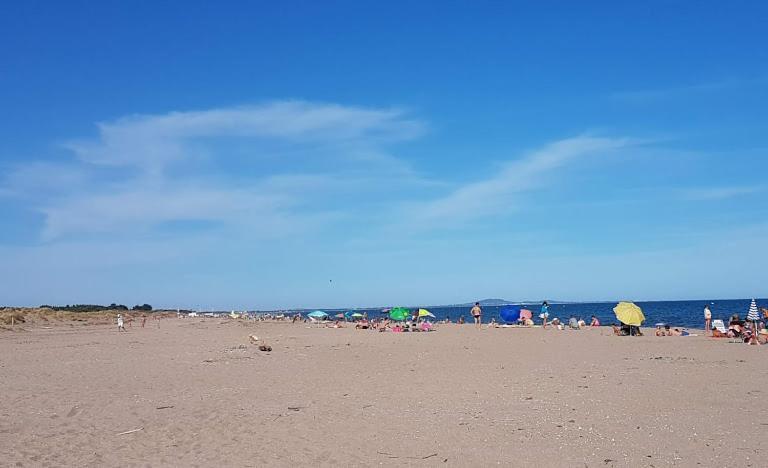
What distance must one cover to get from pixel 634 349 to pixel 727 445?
16.1 m

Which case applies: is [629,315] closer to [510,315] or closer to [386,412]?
[510,315]

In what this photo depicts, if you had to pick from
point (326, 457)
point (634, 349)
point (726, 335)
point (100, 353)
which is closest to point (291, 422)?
point (326, 457)

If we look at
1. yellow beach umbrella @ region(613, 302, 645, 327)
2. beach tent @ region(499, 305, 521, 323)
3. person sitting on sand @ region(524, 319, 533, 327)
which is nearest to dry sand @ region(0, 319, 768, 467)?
yellow beach umbrella @ region(613, 302, 645, 327)

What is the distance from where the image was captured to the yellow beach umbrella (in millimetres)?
32844

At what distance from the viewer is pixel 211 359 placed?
19797 millimetres

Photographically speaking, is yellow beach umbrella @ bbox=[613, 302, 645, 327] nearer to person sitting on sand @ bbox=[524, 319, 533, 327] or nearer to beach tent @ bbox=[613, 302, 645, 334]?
beach tent @ bbox=[613, 302, 645, 334]

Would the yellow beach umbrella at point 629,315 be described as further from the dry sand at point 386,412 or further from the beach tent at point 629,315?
the dry sand at point 386,412

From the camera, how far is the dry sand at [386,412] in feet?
27.5

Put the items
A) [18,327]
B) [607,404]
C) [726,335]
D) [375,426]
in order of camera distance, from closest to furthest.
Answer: [375,426]
[607,404]
[726,335]
[18,327]

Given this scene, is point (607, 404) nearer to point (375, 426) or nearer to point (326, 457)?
point (375, 426)

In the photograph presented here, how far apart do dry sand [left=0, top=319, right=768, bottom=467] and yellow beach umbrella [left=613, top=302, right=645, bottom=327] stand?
1406 cm

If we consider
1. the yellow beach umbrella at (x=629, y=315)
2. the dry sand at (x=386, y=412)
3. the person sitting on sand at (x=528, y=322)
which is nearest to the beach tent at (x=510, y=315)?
the person sitting on sand at (x=528, y=322)

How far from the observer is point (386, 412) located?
11086mm

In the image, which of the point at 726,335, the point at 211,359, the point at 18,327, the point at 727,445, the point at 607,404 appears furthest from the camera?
the point at 18,327
